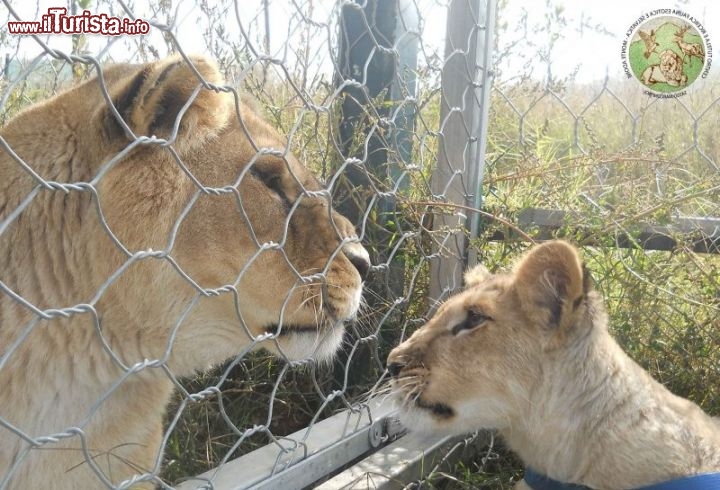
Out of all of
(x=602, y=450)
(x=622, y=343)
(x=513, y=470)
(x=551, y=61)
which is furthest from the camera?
(x=551, y=61)

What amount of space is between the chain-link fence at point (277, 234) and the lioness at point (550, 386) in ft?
0.70

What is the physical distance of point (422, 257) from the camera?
2.70 meters

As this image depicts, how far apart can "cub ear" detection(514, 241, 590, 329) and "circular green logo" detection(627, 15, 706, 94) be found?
64.0 inches

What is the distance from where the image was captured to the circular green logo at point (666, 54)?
3.28m

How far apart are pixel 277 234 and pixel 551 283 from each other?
2.60ft

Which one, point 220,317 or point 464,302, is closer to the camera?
point 220,317

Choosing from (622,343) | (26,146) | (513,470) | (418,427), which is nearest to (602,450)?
(418,427)

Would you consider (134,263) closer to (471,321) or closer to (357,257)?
(357,257)

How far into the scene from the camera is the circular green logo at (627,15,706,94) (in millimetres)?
3277

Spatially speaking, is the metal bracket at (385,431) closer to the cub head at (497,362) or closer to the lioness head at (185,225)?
the cub head at (497,362)

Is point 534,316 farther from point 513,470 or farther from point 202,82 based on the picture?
point 202,82

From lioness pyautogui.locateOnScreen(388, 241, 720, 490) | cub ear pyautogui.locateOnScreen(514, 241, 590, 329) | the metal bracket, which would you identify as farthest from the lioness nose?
the metal bracket

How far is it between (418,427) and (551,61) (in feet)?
6.30

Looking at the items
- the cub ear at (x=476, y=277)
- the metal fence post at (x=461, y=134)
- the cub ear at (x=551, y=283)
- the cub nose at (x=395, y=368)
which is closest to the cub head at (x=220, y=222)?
the cub nose at (x=395, y=368)
